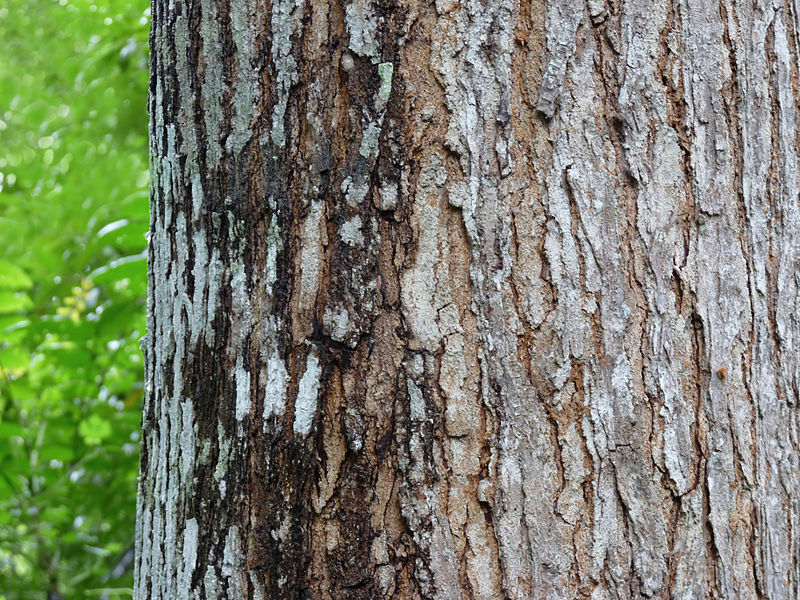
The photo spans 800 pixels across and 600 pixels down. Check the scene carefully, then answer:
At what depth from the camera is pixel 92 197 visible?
292 centimetres

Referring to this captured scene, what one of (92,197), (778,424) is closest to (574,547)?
(778,424)

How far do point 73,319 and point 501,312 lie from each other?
2349 millimetres

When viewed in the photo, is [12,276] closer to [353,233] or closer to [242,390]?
[242,390]

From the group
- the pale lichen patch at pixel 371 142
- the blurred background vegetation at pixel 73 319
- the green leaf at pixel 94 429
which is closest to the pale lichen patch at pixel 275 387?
the pale lichen patch at pixel 371 142

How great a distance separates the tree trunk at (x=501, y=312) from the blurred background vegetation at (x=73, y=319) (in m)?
1.61

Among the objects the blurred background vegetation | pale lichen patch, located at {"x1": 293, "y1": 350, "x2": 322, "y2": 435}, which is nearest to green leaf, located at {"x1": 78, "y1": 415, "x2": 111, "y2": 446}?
the blurred background vegetation

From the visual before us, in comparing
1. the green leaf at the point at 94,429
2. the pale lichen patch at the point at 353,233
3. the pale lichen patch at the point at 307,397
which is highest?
the pale lichen patch at the point at 353,233

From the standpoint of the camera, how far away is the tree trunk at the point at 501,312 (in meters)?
0.85

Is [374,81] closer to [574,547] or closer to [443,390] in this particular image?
[443,390]

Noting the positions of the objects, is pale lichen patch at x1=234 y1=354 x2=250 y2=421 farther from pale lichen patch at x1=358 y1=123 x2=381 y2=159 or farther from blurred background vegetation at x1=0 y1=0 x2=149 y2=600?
blurred background vegetation at x1=0 y1=0 x2=149 y2=600

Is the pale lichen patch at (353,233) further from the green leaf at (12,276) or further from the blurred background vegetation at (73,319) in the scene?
the green leaf at (12,276)

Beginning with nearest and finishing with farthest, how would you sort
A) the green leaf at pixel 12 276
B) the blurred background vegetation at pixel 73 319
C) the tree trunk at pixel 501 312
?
the tree trunk at pixel 501 312, the green leaf at pixel 12 276, the blurred background vegetation at pixel 73 319

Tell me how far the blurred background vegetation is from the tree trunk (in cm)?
161

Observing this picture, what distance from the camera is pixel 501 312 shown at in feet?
2.80
